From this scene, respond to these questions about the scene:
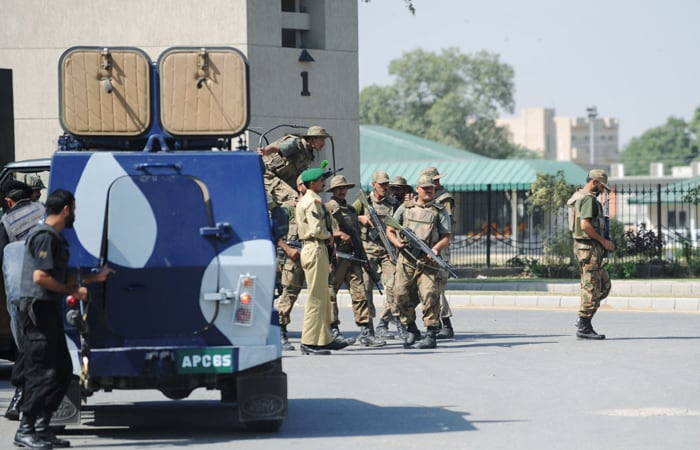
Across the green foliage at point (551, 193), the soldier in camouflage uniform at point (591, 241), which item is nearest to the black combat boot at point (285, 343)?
the soldier in camouflage uniform at point (591, 241)

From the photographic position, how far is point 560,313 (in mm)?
21125

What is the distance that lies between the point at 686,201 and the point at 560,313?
1014cm

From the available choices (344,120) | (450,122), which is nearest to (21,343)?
(344,120)

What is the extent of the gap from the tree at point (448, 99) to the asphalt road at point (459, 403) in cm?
10674

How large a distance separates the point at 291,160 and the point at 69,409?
6601 mm

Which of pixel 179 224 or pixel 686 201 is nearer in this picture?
pixel 179 224

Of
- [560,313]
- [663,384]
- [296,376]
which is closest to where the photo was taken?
[663,384]

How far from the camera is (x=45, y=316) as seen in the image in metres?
9.22

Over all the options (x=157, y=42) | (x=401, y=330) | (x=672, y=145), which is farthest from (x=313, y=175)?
(x=672, y=145)

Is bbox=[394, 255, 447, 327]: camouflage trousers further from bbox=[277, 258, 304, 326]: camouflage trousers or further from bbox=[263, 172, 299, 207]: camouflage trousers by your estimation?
bbox=[263, 172, 299, 207]: camouflage trousers

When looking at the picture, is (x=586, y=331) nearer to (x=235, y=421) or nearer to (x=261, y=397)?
(x=235, y=421)

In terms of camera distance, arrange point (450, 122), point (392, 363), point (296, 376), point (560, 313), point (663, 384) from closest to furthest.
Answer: point (663, 384) < point (296, 376) < point (392, 363) < point (560, 313) < point (450, 122)

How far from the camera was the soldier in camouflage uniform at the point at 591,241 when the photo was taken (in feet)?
52.2

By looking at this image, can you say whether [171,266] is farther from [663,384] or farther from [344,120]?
[344,120]
